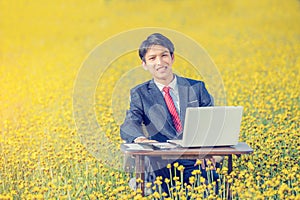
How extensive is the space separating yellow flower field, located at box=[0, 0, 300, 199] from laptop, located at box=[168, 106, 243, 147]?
0.87ft

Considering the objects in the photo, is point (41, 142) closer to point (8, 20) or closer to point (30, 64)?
point (30, 64)

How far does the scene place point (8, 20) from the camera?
20672mm

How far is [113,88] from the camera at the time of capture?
12289mm

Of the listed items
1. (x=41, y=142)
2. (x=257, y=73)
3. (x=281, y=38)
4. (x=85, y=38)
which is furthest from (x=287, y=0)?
(x=41, y=142)

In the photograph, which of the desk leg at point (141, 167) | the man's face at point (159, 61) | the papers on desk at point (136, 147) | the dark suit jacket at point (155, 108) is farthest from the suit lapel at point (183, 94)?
the desk leg at point (141, 167)

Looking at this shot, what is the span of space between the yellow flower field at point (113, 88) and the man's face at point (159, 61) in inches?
37.2

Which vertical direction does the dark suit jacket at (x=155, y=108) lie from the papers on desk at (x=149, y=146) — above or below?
above

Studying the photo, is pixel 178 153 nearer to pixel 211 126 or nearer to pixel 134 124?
pixel 211 126

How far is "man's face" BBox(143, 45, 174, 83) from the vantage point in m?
6.48

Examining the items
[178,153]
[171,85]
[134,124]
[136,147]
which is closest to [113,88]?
[171,85]

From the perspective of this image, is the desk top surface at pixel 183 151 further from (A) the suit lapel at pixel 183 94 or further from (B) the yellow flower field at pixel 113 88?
(A) the suit lapel at pixel 183 94

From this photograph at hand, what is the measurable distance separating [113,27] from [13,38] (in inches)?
103

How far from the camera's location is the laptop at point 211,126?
19.1 ft

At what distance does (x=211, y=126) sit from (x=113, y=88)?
649cm
